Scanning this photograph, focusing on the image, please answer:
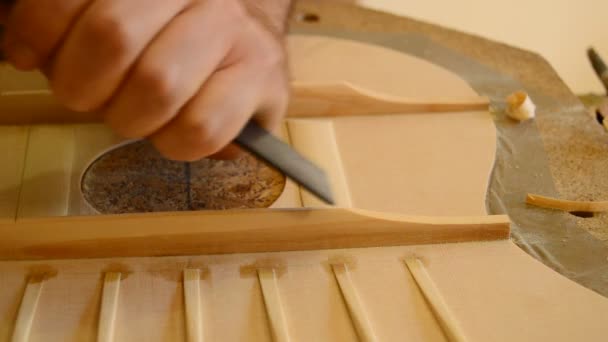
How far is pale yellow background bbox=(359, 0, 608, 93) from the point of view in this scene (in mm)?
1762

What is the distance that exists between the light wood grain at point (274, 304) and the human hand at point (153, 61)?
14 cm

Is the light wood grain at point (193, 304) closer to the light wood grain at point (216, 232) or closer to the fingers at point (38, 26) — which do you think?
the light wood grain at point (216, 232)

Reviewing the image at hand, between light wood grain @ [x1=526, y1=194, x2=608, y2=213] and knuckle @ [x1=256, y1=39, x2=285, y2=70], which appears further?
light wood grain @ [x1=526, y1=194, x2=608, y2=213]

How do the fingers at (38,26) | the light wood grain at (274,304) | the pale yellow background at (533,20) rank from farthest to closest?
the pale yellow background at (533,20) → the light wood grain at (274,304) → the fingers at (38,26)

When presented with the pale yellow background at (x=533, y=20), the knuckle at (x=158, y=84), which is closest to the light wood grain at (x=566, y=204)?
the knuckle at (x=158, y=84)

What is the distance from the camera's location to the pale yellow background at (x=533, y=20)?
1.76 metres

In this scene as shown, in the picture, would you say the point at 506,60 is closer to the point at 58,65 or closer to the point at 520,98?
the point at 520,98

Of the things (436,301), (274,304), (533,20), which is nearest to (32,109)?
(274,304)

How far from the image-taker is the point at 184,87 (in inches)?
19.0

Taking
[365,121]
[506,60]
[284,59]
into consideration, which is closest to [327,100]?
[365,121]

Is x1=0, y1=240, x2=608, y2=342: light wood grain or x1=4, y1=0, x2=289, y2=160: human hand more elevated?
x1=4, y1=0, x2=289, y2=160: human hand

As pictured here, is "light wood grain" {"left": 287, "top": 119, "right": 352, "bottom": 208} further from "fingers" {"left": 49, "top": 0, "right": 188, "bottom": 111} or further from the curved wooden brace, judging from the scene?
"fingers" {"left": 49, "top": 0, "right": 188, "bottom": 111}

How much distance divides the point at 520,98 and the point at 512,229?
271 millimetres

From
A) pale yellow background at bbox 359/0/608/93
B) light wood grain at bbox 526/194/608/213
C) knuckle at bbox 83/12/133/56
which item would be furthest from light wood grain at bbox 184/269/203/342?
pale yellow background at bbox 359/0/608/93
